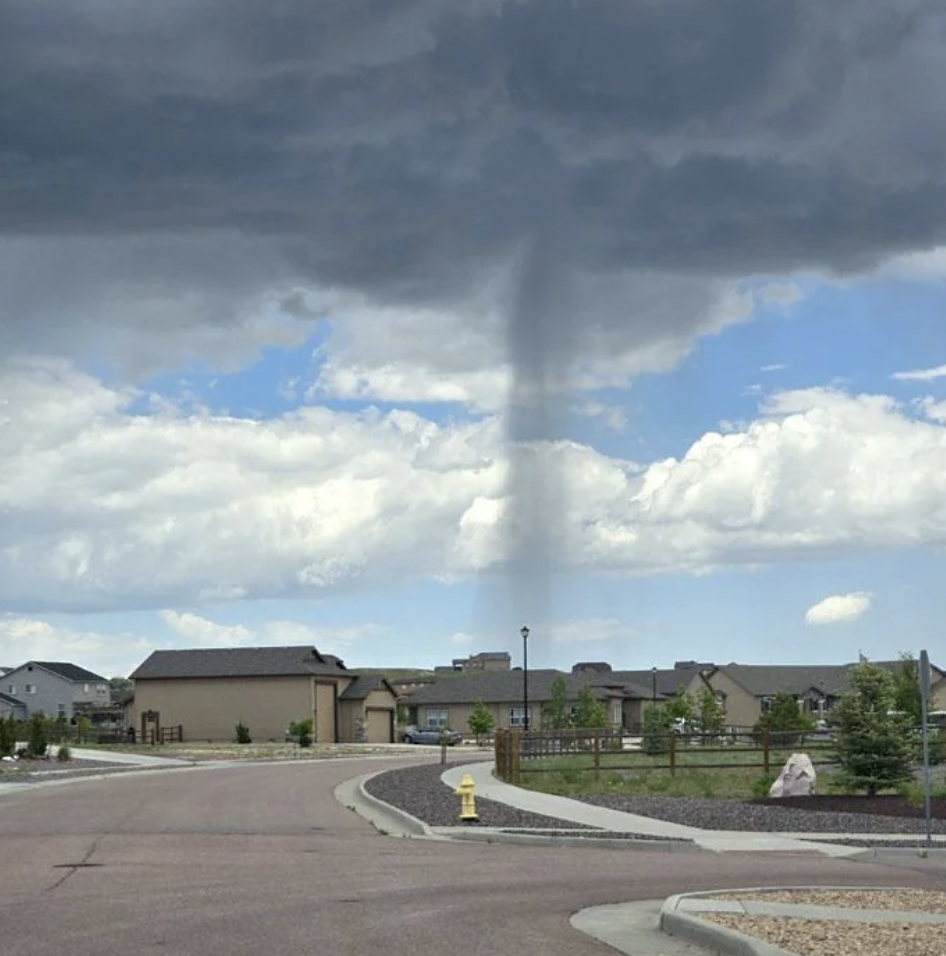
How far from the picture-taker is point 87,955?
1070 centimetres

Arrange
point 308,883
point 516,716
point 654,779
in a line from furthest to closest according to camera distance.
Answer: point 516,716
point 654,779
point 308,883

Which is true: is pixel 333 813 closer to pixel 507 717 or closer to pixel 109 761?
pixel 109 761

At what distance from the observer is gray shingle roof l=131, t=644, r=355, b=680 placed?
90188 mm

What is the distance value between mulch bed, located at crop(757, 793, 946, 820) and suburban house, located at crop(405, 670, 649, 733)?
77.7 metres

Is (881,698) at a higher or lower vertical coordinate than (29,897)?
higher

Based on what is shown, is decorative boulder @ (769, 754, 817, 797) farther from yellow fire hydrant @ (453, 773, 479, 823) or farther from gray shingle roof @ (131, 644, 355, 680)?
gray shingle roof @ (131, 644, 355, 680)

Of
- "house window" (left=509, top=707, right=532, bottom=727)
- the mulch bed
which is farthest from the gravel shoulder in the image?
"house window" (left=509, top=707, right=532, bottom=727)

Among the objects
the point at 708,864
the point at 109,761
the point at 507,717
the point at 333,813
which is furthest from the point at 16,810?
the point at 507,717

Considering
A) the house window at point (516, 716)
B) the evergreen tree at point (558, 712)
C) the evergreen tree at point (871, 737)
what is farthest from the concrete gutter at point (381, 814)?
the house window at point (516, 716)

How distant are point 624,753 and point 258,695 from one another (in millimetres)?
51112

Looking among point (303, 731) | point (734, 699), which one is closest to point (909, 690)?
point (303, 731)

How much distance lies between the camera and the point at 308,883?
15500mm

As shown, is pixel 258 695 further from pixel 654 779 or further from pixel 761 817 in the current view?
pixel 761 817

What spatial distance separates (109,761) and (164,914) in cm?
4601
